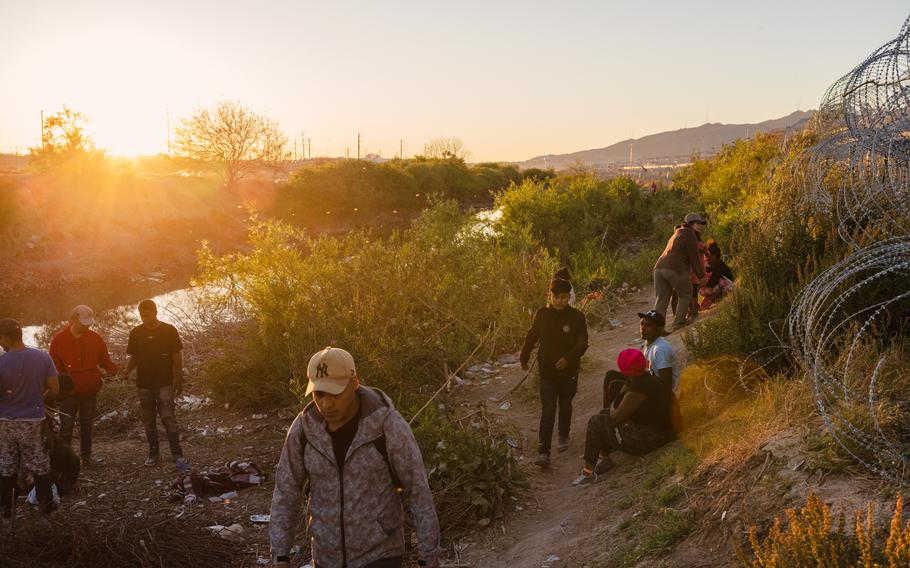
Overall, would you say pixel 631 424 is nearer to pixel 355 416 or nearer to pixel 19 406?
pixel 355 416

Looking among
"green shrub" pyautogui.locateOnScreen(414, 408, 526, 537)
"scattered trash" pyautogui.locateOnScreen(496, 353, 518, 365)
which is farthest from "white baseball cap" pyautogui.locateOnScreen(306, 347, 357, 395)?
"scattered trash" pyautogui.locateOnScreen(496, 353, 518, 365)

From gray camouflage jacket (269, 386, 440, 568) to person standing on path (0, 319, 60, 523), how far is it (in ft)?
12.0

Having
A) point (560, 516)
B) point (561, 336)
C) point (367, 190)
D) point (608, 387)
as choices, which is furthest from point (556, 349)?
point (367, 190)

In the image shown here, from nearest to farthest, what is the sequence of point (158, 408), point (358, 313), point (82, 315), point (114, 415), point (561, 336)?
1. point (561, 336)
2. point (82, 315)
3. point (158, 408)
4. point (358, 313)
5. point (114, 415)

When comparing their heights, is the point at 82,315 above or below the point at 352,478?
above

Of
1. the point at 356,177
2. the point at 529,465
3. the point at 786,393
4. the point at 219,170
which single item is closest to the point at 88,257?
the point at 219,170

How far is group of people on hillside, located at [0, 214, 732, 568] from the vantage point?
3.03 m

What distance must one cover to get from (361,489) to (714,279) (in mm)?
8386

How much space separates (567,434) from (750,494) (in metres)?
2.60

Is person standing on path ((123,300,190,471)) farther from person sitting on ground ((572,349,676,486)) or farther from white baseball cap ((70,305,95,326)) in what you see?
person sitting on ground ((572,349,676,486))

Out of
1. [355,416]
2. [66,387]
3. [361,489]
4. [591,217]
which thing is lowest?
[66,387]

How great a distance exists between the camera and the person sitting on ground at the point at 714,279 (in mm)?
10172

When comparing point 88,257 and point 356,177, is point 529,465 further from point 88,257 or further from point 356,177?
point 356,177

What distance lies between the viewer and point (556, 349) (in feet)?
20.7
